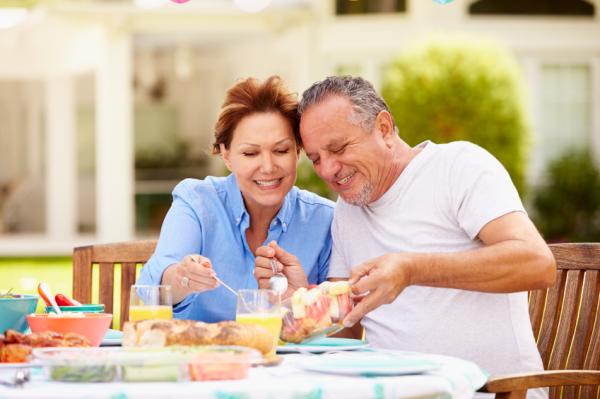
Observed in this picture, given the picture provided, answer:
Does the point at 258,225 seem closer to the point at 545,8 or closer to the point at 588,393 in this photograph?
the point at 588,393

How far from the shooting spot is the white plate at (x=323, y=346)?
2908 mm

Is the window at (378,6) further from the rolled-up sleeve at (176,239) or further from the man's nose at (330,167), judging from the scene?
the man's nose at (330,167)

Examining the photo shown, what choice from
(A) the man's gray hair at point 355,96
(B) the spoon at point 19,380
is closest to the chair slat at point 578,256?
(A) the man's gray hair at point 355,96

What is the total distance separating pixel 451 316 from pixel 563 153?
14492mm

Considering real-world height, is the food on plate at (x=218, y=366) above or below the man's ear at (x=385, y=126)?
below

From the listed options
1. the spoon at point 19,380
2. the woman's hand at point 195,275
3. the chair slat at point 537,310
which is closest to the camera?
the spoon at point 19,380

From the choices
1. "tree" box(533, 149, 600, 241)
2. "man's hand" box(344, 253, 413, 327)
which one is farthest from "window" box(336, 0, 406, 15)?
"man's hand" box(344, 253, 413, 327)

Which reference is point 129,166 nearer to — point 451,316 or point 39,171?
point 39,171

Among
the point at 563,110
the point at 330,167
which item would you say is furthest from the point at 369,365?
the point at 563,110

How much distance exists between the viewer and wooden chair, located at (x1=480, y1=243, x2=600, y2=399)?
12.2 ft

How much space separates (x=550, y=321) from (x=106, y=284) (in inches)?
63.1

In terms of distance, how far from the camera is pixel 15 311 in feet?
9.78

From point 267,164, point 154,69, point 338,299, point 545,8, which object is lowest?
point 338,299

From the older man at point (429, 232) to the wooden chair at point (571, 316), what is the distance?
40cm
